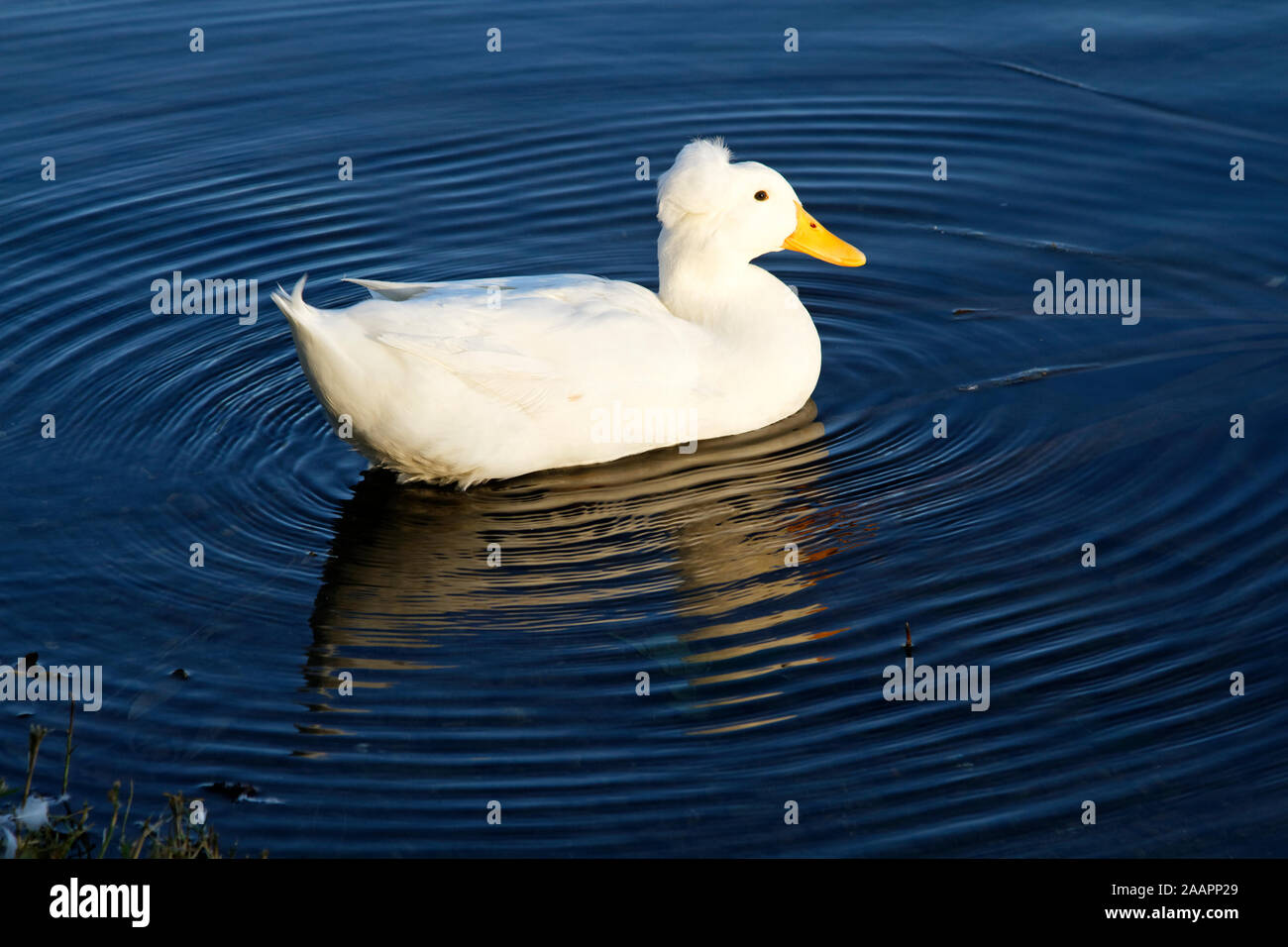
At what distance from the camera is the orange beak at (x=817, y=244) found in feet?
24.5

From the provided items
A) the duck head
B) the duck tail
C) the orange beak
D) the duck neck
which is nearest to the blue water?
the orange beak

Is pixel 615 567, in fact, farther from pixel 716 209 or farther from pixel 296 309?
pixel 716 209

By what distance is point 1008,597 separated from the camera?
5641 millimetres

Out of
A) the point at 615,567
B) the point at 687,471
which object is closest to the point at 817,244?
the point at 687,471

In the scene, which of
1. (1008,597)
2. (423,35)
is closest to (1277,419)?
(1008,597)

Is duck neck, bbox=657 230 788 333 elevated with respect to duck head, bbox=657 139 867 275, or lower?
lower

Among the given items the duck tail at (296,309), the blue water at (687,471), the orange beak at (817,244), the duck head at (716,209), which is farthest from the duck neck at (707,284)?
the duck tail at (296,309)

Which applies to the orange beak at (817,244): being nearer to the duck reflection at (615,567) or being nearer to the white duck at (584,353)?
the white duck at (584,353)

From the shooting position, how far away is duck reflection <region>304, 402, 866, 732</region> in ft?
17.9

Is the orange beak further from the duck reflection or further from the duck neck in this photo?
the duck reflection

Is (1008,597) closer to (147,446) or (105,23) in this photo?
(147,446)

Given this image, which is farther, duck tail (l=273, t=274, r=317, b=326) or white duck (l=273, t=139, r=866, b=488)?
white duck (l=273, t=139, r=866, b=488)

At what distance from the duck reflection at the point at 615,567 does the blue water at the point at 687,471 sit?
1.0 inches

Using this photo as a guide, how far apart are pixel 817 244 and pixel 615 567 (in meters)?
2.39
